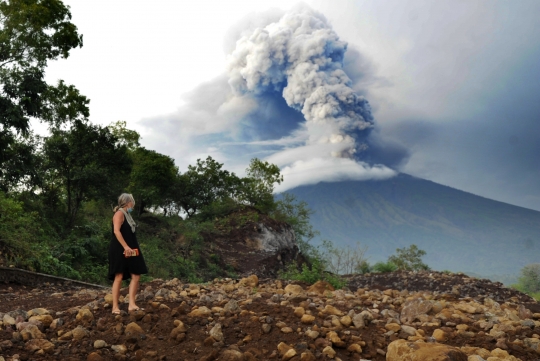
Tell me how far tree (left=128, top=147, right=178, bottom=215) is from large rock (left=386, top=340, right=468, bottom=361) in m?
22.3

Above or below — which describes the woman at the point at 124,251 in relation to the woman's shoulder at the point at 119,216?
below

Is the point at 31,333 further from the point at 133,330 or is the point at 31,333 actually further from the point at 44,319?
the point at 133,330

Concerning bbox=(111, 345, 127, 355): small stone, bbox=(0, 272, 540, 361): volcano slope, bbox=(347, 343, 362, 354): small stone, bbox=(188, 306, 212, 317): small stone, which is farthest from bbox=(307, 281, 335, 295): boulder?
bbox=(111, 345, 127, 355): small stone

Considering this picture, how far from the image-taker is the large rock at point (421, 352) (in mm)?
3139

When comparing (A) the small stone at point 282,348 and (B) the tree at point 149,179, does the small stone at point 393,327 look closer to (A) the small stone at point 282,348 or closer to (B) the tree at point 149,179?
(A) the small stone at point 282,348

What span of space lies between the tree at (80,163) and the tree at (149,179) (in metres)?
6.63

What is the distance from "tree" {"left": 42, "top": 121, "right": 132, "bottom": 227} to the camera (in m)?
16.5

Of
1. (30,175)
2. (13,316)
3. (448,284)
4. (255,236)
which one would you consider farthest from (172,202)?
(13,316)

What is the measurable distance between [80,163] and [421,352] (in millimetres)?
16487

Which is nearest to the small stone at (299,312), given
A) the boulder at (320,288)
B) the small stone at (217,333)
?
the small stone at (217,333)

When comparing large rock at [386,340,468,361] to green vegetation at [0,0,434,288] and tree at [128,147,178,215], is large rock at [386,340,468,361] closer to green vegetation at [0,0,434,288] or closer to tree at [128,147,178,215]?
green vegetation at [0,0,434,288]

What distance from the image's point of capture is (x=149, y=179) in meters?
26.1

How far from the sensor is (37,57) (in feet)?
47.9

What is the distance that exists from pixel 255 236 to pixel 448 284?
11.0 m
